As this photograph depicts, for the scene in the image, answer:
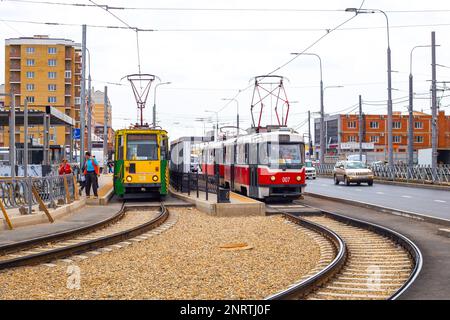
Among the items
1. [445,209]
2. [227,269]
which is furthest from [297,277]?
[445,209]

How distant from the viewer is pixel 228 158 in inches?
1342

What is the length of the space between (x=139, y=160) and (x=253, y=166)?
181 inches

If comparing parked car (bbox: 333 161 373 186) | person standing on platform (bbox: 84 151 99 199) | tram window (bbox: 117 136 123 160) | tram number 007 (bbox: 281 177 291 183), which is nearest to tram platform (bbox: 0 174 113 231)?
person standing on platform (bbox: 84 151 99 199)

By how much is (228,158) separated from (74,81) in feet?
288

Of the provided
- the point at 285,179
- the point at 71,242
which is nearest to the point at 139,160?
the point at 285,179

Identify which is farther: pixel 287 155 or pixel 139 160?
pixel 139 160

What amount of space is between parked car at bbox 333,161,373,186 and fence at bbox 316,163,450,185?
3125mm

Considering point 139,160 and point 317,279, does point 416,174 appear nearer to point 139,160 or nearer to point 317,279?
point 139,160

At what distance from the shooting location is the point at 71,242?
1524cm

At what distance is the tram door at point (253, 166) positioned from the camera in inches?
1079

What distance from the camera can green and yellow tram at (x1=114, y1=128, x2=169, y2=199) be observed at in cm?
2772

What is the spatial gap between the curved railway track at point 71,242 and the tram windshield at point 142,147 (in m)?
6.33

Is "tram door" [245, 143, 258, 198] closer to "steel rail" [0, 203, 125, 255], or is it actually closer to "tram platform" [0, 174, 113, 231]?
"tram platform" [0, 174, 113, 231]
